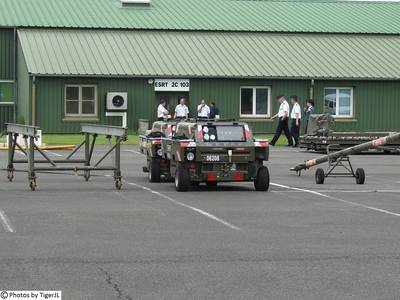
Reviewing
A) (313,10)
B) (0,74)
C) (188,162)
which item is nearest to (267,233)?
(188,162)

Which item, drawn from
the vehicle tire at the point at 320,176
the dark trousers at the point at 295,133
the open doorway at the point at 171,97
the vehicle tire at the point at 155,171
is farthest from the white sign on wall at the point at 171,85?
the vehicle tire at the point at 320,176

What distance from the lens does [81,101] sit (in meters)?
44.9

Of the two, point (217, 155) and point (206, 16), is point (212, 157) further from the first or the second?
point (206, 16)

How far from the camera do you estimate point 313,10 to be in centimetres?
5462

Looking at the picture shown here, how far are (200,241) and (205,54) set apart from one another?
35.2m

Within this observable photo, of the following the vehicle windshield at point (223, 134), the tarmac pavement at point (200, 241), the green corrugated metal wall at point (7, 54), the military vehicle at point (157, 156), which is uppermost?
the green corrugated metal wall at point (7, 54)

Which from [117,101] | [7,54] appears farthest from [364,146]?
[7,54]

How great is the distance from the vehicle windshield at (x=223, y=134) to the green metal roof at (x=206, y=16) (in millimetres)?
29696

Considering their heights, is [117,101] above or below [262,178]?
above

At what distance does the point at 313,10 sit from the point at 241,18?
543cm

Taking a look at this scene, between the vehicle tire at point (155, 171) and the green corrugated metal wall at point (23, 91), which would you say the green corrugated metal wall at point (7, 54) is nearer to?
the green corrugated metal wall at point (23, 91)

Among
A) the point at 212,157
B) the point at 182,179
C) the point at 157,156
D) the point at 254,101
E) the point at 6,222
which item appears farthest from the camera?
the point at 254,101

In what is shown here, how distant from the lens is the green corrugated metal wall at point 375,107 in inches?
1869

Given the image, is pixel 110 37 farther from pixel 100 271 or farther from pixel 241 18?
pixel 100 271
